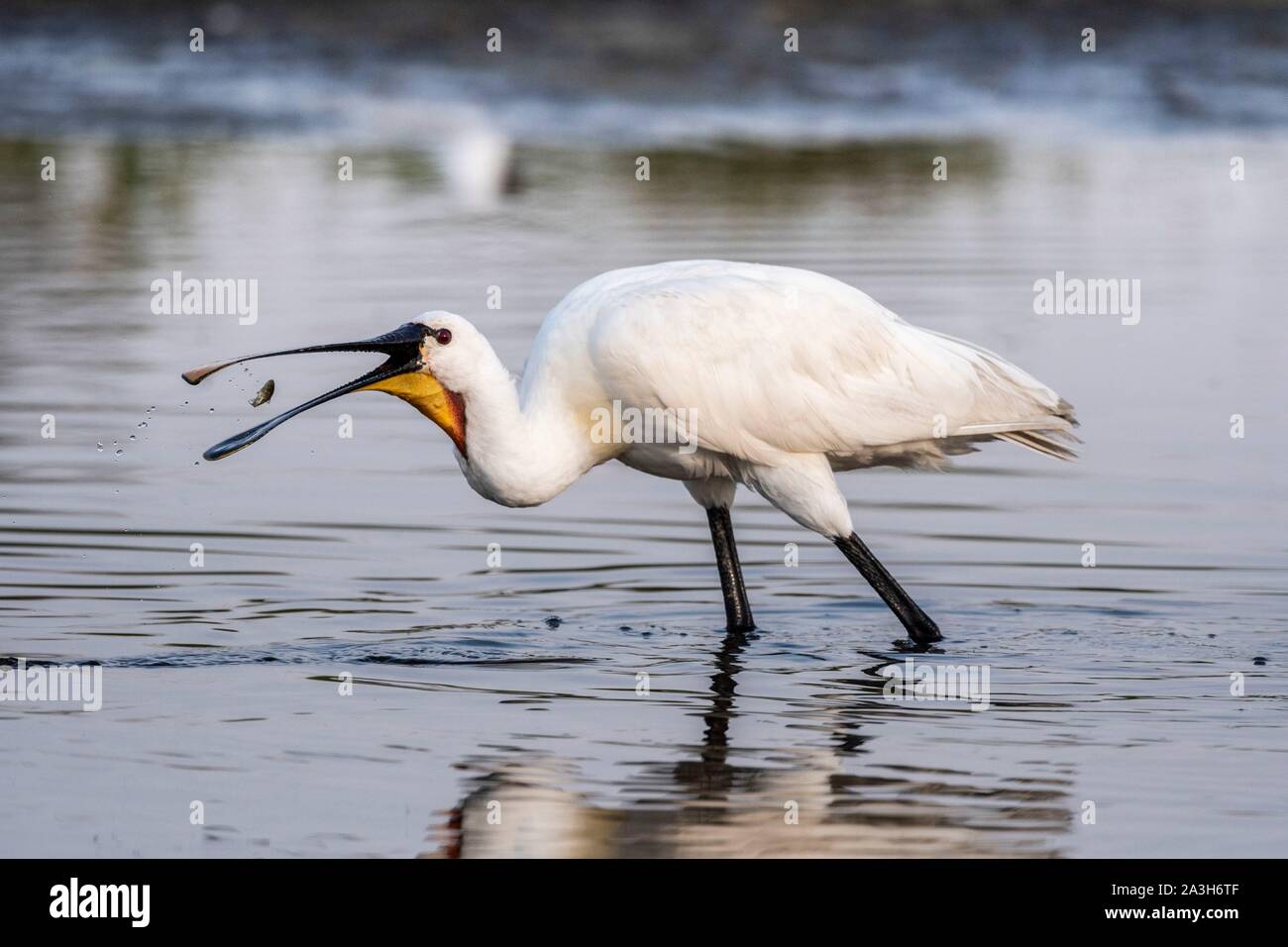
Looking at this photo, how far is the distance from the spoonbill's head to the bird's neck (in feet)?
0.19

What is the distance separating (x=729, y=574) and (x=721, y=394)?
0.77 m

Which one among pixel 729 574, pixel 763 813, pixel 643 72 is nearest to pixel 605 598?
pixel 729 574

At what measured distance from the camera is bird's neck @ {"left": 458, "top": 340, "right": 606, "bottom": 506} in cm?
912

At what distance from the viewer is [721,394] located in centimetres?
942

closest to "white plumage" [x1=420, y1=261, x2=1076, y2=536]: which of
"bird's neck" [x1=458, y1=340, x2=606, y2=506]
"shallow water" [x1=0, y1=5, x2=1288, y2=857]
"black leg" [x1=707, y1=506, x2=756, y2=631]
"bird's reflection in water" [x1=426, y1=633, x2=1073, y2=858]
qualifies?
"bird's neck" [x1=458, y1=340, x2=606, y2=506]

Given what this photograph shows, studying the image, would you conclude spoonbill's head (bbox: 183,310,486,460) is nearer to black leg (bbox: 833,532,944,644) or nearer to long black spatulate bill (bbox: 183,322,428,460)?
long black spatulate bill (bbox: 183,322,428,460)

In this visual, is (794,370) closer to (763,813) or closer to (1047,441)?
(1047,441)

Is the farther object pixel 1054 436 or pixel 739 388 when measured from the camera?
pixel 1054 436

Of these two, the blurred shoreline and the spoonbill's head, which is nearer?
the spoonbill's head

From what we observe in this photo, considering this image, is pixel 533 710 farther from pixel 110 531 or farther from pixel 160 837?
pixel 110 531

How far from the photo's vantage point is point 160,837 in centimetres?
708
